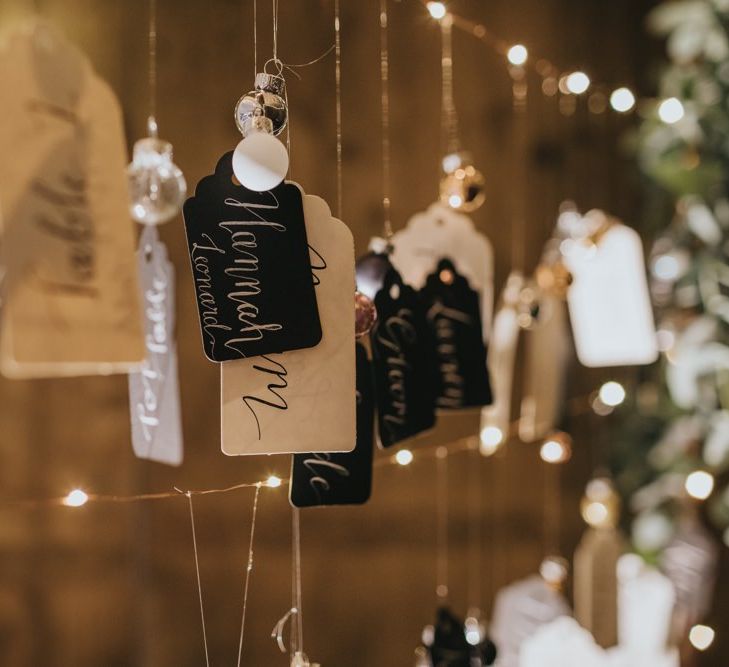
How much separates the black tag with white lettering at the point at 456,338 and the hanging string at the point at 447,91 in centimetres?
68

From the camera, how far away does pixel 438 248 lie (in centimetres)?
105

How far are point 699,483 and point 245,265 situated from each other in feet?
4.82

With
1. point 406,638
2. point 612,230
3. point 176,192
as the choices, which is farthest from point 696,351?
point 176,192

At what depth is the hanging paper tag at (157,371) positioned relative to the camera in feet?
2.50

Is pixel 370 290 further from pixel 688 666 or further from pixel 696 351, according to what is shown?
pixel 688 666

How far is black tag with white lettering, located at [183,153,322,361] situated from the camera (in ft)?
2.14

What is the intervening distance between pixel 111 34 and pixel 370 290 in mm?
697

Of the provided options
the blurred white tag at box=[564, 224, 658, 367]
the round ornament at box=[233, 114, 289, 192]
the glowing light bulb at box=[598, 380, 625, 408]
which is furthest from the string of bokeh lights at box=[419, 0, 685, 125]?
the round ornament at box=[233, 114, 289, 192]

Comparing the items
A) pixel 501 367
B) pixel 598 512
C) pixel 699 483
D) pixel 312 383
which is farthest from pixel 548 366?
pixel 312 383

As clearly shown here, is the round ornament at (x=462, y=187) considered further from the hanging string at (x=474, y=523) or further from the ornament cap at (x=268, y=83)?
the hanging string at (x=474, y=523)

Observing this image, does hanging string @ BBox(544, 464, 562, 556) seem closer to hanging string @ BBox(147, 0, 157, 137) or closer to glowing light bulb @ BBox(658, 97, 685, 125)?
glowing light bulb @ BBox(658, 97, 685, 125)

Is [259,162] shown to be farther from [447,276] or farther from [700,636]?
[700,636]

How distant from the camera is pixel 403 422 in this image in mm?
871

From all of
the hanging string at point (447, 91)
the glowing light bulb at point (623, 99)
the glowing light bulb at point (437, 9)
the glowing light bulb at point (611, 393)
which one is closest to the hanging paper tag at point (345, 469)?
the glowing light bulb at point (437, 9)
